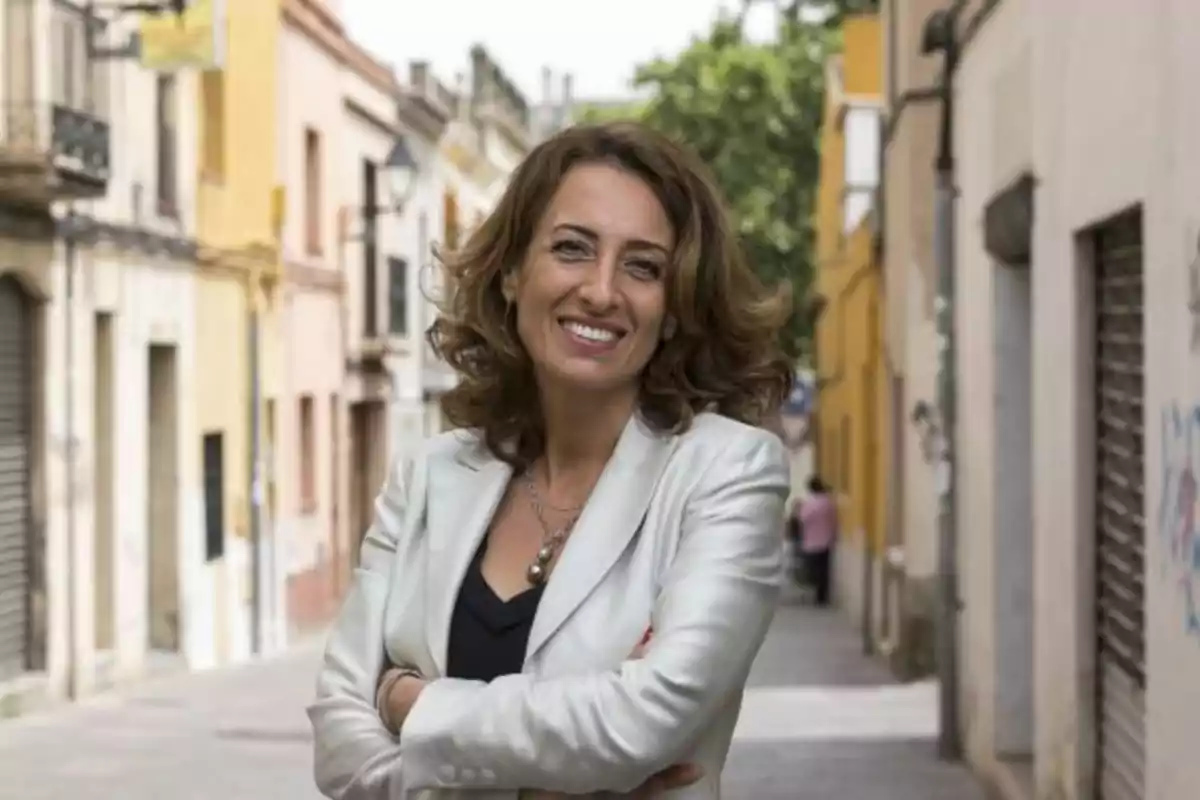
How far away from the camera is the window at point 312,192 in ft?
88.4

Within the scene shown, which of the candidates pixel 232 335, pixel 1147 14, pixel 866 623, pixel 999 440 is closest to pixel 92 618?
pixel 232 335

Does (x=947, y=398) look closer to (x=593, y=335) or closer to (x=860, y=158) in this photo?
(x=593, y=335)

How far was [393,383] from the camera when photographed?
32469mm

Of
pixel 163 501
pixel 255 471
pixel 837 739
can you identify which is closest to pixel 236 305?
pixel 255 471

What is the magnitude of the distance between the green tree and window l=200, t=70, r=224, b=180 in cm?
1573

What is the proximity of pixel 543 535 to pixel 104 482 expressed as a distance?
16053mm

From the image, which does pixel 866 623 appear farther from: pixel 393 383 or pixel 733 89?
pixel 733 89

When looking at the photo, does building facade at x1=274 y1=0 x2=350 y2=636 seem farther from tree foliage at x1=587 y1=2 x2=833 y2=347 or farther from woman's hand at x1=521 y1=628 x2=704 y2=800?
woman's hand at x1=521 y1=628 x2=704 y2=800

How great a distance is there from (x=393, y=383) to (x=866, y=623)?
12870mm

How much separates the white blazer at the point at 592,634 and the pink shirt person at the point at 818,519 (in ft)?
85.0

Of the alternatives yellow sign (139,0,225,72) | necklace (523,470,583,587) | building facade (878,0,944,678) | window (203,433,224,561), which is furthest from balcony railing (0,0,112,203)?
necklace (523,470,583,587)

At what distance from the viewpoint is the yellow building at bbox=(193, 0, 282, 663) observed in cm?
2184

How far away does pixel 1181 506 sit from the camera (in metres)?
6.18

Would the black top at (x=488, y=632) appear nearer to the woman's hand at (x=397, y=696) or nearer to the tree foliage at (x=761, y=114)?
the woman's hand at (x=397, y=696)
